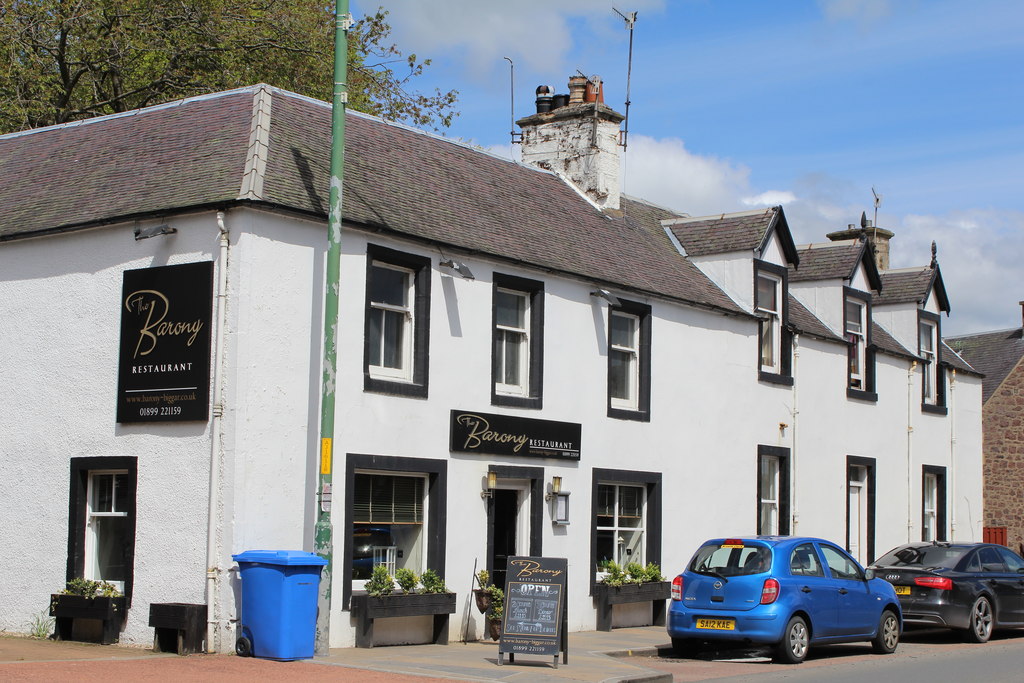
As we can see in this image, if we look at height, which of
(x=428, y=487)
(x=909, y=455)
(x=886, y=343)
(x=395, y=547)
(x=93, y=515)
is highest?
(x=886, y=343)

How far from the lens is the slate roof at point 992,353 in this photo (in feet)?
126

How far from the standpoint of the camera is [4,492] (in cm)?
1694

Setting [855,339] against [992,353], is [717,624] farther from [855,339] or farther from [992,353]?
[992,353]

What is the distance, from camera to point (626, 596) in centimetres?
1995

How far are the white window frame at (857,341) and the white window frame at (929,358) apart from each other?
3.04 metres

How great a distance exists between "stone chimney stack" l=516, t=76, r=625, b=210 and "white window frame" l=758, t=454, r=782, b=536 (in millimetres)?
5683

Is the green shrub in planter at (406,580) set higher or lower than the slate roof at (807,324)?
lower

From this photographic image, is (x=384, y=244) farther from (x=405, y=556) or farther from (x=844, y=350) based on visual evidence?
(x=844, y=350)

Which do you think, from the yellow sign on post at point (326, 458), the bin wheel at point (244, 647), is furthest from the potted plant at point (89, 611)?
the yellow sign on post at point (326, 458)

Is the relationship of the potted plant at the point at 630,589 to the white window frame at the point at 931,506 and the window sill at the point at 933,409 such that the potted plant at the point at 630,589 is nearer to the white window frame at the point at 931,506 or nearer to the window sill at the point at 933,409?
the white window frame at the point at 931,506

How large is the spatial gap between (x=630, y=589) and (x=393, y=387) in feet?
19.0

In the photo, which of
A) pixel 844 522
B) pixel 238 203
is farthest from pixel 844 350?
pixel 238 203

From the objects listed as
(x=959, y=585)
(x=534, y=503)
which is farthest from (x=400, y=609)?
(x=959, y=585)

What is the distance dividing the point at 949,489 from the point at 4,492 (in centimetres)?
2142
